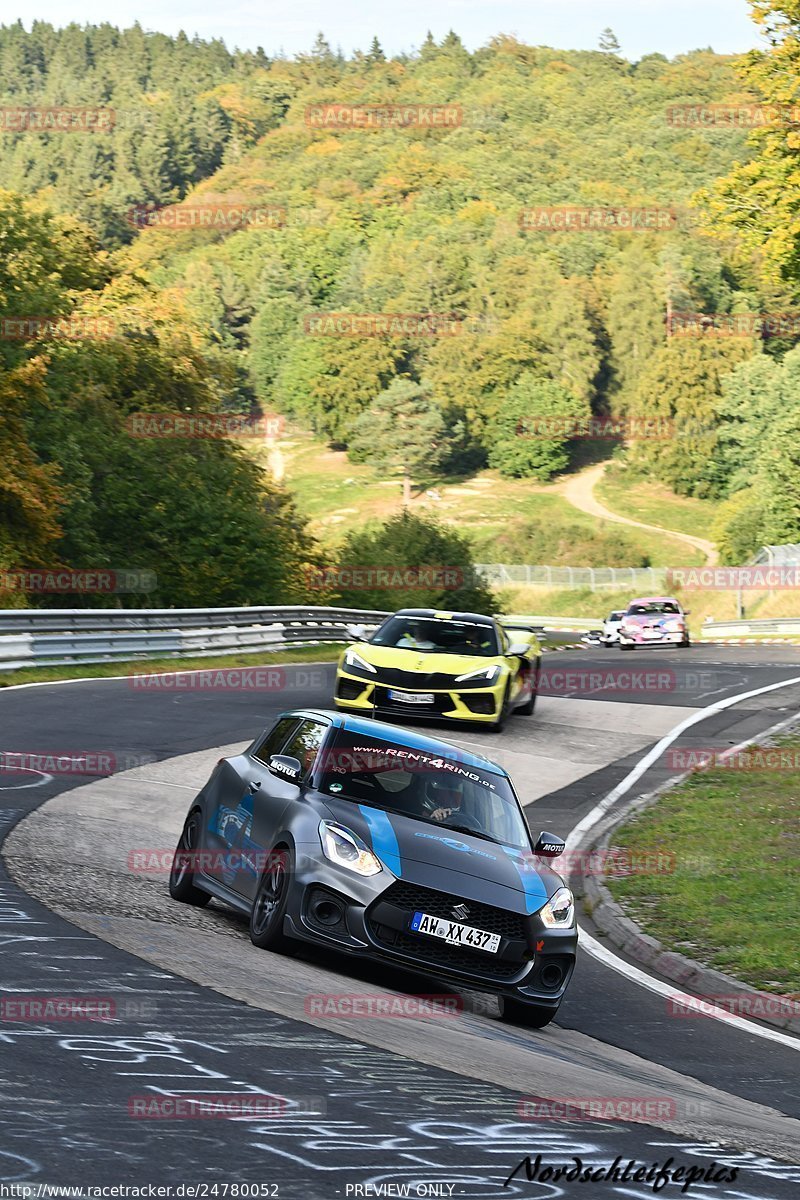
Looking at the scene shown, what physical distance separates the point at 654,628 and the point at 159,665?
1885 centimetres

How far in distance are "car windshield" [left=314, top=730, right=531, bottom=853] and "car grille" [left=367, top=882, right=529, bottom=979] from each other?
0.82 m

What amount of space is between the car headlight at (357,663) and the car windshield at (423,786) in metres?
10.2

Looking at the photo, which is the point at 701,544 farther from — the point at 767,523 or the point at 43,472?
the point at 43,472

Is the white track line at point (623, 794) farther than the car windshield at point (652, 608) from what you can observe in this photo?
No

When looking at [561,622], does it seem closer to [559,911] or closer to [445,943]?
[559,911]

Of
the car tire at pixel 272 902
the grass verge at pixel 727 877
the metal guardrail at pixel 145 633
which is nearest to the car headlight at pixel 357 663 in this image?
the metal guardrail at pixel 145 633

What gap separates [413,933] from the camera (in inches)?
331

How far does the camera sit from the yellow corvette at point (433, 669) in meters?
20.3

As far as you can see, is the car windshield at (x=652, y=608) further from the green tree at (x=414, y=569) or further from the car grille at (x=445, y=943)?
the car grille at (x=445, y=943)

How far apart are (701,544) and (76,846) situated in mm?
106191

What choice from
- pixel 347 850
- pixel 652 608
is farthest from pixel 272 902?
pixel 652 608

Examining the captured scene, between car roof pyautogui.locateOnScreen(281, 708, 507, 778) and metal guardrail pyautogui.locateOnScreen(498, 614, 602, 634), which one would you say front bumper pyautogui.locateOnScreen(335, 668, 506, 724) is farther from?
metal guardrail pyautogui.locateOnScreen(498, 614, 602, 634)

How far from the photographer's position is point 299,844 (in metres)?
8.73

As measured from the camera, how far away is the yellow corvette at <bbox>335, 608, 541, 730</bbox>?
20297mm
